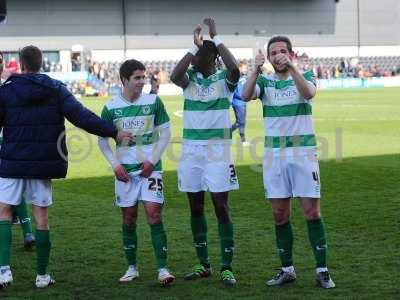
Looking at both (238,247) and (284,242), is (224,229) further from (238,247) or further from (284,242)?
(238,247)

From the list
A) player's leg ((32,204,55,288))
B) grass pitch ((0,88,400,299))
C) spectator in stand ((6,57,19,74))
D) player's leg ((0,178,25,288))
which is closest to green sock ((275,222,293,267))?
grass pitch ((0,88,400,299))

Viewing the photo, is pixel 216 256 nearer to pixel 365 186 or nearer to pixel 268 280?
pixel 268 280

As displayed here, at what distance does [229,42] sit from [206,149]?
56809 mm

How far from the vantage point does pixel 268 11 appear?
2514 inches

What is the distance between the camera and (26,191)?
671cm

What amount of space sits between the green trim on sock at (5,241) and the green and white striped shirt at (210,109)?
5.42 feet

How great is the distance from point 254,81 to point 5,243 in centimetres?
243

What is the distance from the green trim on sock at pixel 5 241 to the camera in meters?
Result: 6.63

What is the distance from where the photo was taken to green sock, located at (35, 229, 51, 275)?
666 cm

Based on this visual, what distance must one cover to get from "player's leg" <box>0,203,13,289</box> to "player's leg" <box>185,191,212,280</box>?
1.49 metres

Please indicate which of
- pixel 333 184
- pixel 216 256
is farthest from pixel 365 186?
pixel 216 256

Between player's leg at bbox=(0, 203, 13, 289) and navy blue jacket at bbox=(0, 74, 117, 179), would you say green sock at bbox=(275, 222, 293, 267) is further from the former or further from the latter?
player's leg at bbox=(0, 203, 13, 289)

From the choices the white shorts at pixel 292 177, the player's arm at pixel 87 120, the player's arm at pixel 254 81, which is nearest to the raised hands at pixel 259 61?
the player's arm at pixel 254 81

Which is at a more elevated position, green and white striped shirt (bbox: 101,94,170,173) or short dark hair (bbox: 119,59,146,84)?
short dark hair (bbox: 119,59,146,84)
